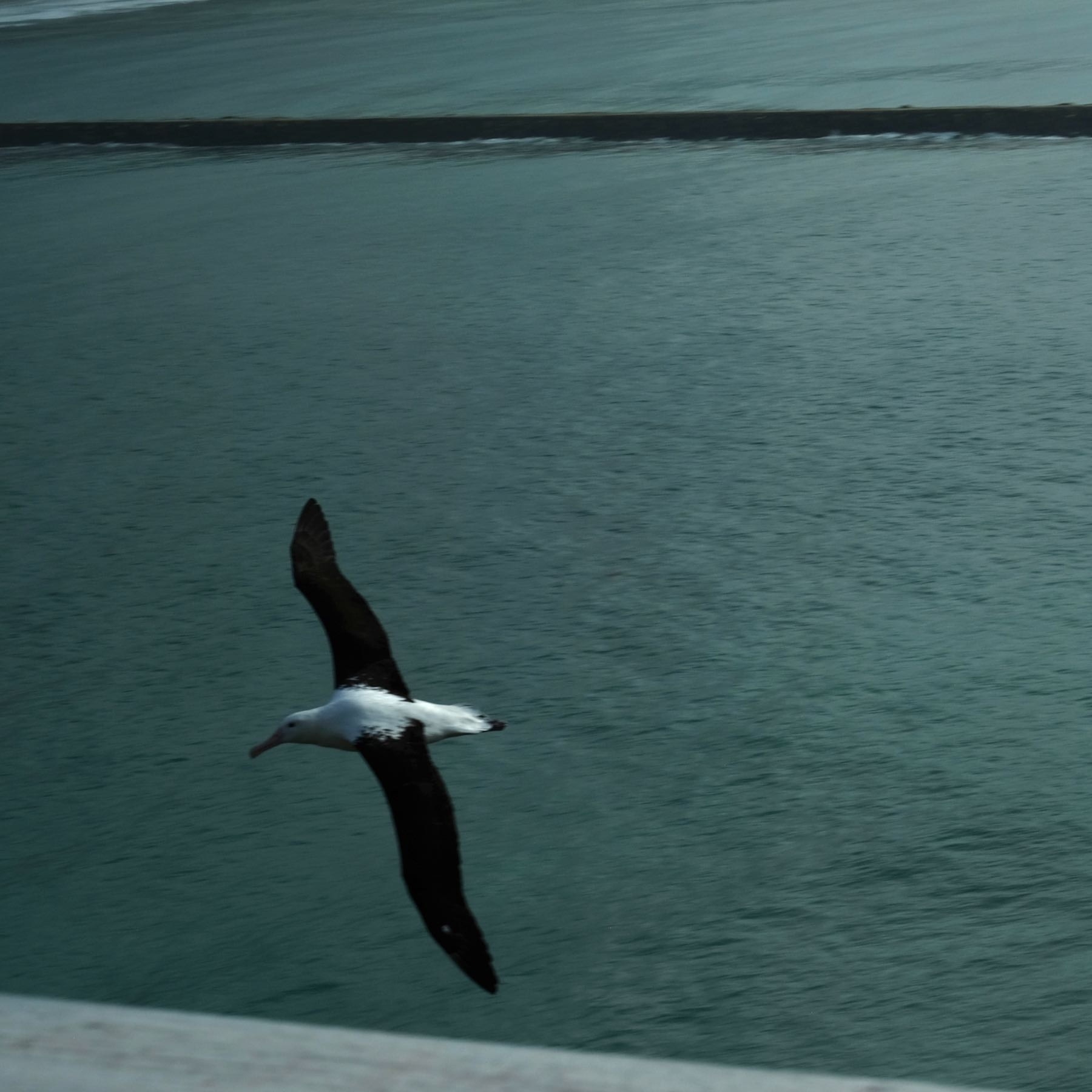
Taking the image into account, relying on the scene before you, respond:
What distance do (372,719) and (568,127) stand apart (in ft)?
16.1

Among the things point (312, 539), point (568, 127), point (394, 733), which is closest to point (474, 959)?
point (394, 733)

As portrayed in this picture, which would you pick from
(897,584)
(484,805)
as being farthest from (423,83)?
(484,805)

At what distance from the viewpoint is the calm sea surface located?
1.62 metres

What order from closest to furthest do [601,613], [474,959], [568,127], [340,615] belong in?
[474,959]
[340,615]
[601,613]
[568,127]

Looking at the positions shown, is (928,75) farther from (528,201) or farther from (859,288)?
(859,288)

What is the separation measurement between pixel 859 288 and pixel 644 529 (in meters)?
1.51

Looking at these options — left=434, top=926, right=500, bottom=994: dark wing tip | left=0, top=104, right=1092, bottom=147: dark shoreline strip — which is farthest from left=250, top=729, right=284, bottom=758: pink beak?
left=0, top=104, right=1092, bottom=147: dark shoreline strip

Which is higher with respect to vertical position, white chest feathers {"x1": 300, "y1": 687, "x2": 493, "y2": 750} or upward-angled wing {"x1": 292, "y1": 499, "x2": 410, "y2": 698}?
upward-angled wing {"x1": 292, "y1": 499, "x2": 410, "y2": 698}

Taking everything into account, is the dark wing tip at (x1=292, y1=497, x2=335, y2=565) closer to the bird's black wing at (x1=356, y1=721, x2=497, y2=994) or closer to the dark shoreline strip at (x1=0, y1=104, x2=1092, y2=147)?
the bird's black wing at (x1=356, y1=721, x2=497, y2=994)

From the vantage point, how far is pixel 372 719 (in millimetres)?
1716

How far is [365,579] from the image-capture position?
259cm

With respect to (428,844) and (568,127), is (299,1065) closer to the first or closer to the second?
(428,844)

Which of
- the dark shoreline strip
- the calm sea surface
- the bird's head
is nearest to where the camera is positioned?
the calm sea surface

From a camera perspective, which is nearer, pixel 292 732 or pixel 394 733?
pixel 394 733
